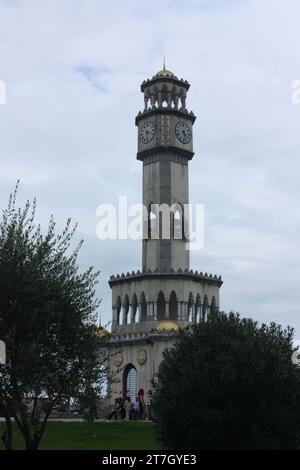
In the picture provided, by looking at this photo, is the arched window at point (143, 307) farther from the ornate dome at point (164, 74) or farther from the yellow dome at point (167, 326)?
the ornate dome at point (164, 74)

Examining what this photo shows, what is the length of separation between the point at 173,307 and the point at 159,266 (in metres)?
4.54

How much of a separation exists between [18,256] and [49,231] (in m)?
2.01

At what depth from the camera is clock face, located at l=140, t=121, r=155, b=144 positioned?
264 feet

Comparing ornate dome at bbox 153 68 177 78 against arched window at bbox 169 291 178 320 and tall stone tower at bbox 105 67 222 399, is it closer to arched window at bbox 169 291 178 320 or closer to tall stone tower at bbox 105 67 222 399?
tall stone tower at bbox 105 67 222 399

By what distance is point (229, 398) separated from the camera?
35250mm

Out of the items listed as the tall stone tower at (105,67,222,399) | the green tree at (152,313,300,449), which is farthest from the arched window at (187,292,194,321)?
the green tree at (152,313,300,449)

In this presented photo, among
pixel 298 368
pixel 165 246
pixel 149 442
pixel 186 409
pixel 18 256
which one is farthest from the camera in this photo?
pixel 165 246

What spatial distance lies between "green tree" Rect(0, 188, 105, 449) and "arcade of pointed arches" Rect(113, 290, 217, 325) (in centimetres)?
4320

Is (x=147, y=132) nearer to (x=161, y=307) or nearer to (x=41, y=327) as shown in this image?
(x=161, y=307)

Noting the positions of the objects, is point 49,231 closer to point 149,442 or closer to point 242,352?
point 242,352

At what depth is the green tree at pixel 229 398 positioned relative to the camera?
3481cm

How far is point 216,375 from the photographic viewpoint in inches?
1394

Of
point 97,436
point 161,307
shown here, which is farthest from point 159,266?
point 97,436
